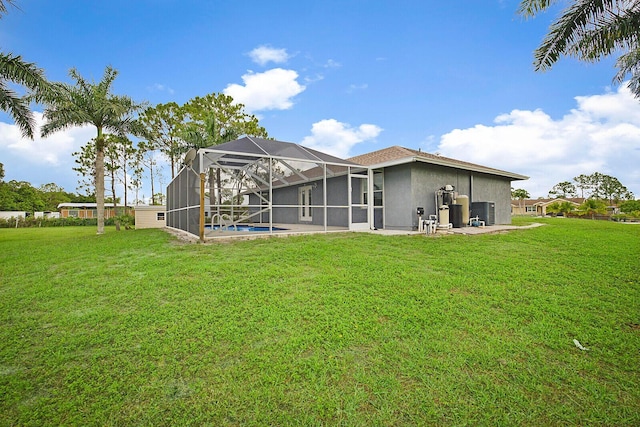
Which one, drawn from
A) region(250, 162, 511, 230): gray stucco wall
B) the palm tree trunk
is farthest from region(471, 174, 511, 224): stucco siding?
the palm tree trunk

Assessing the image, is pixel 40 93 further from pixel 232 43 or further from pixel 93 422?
pixel 93 422

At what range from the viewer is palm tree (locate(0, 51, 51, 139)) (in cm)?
939

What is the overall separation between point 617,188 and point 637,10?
2741 inches

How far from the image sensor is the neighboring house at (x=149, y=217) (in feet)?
67.9

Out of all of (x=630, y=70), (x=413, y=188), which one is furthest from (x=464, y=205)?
(x=630, y=70)

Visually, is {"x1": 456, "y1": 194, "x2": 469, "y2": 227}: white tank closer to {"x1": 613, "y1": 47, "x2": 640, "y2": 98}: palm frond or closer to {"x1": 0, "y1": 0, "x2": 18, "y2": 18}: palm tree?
{"x1": 613, "y1": 47, "x2": 640, "y2": 98}: palm frond

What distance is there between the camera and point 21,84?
9.77 meters

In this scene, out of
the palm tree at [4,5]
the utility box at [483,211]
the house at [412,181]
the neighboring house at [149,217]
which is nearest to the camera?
the palm tree at [4,5]

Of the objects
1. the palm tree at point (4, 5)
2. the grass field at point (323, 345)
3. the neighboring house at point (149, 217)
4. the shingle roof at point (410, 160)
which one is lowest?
the grass field at point (323, 345)

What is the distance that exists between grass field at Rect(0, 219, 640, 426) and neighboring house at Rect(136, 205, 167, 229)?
17170 millimetres

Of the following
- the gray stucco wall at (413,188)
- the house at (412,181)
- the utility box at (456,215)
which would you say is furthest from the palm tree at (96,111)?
the utility box at (456,215)

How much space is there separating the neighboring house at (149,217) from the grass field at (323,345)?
17.2m

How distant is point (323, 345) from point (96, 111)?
17.5 metres

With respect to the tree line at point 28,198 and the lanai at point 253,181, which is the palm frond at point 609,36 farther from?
the tree line at point 28,198
